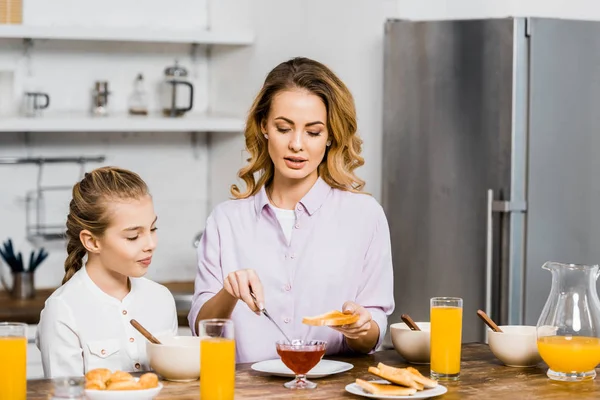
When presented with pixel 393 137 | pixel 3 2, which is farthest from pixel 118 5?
pixel 393 137

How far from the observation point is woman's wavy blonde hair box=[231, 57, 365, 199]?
2537 mm

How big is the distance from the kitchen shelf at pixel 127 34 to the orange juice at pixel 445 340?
2.47 m

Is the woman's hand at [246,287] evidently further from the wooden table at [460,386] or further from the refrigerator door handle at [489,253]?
the refrigerator door handle at [489,253]

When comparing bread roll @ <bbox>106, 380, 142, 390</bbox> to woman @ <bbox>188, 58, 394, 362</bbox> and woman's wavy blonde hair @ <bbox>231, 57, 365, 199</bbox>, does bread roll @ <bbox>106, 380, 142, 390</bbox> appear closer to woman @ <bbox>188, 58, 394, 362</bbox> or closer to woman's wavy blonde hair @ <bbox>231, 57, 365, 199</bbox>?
woman @ <bbox>188, 58, 394, 362</bbox>

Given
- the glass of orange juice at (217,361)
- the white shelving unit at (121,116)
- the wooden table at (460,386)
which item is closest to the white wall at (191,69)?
the white shelving unit at (121,116)

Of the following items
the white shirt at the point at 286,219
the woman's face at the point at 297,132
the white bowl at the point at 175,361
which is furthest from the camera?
the white shirt at the point at 286,219

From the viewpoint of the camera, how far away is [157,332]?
2.36 metres

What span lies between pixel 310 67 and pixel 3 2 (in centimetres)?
214

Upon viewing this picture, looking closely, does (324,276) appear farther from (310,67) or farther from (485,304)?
(485,304)

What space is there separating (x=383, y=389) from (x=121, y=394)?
0.51 metres

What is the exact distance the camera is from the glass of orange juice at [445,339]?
2.11 m

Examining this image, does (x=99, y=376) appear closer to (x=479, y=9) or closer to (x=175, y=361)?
(x=175, y=361)

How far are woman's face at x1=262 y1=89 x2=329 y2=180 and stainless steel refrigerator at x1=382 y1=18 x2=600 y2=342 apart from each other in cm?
148

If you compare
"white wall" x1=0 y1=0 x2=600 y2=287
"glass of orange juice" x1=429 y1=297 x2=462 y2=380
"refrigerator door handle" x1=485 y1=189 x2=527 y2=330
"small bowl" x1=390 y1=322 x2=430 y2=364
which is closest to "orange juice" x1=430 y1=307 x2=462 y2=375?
"glass of orange juice" x1=429 y1=297 x2=462 y2=380
